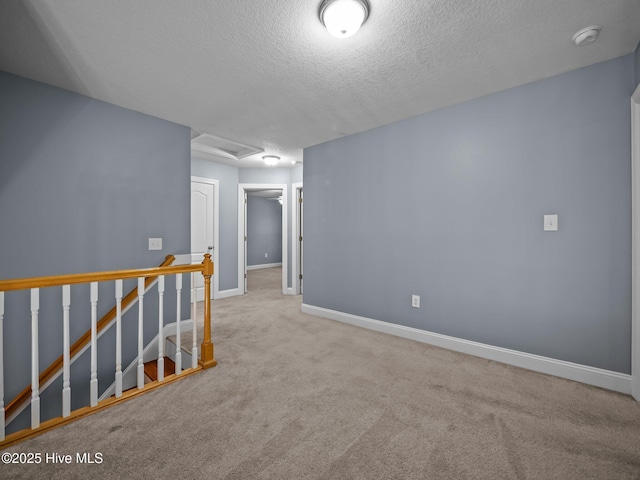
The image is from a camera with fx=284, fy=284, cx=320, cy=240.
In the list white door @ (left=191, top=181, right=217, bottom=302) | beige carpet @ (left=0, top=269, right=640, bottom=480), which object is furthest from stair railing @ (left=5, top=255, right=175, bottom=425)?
white door @ (left=191, top=181, right=217, bottom=302)

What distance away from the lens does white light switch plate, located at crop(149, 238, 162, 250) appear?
10.2 ft

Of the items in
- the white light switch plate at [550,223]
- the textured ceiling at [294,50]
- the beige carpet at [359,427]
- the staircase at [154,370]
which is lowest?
the staircase at [154,370]

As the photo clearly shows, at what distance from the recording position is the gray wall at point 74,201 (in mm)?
2279

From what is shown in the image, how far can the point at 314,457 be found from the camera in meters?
1.44

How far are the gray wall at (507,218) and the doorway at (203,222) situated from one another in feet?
8.16

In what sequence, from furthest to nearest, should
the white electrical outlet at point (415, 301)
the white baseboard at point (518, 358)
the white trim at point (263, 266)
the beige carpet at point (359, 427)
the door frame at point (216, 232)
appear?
the white trim at point (263, 266)
the door frame at point (216, 232)
the white electrical outlet at point (415, 301)
the white baseboard at point (518, 358)
the beige carpet at point (359, 427)

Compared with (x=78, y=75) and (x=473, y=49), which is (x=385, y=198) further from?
(x=78, y=75)

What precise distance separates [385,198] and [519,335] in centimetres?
182

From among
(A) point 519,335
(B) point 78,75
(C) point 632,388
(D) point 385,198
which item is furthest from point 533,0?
(B) point 78,75

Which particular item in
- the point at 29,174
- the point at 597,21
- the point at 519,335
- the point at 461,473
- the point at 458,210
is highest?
the point at 597,21

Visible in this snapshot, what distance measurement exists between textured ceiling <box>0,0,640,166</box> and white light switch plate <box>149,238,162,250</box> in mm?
1371

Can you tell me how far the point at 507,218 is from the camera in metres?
2.49

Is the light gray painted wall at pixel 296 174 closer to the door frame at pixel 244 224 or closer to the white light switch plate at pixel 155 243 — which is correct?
the door frame at pixel 244 224

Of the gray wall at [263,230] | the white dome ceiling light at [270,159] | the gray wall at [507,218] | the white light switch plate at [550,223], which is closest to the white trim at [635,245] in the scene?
the gray wall at [507,218]
